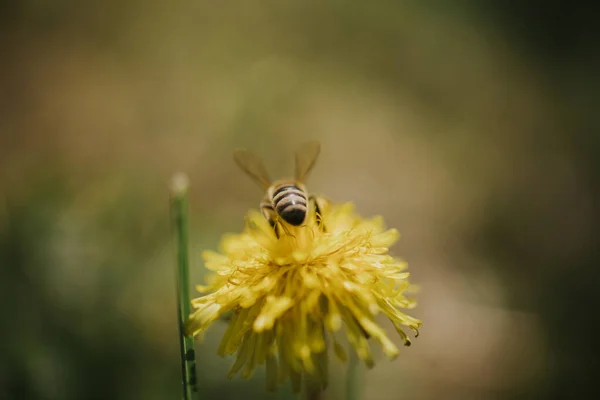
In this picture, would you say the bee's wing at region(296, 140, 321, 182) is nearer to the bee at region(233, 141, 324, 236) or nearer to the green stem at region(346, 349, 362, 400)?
the bee at region(233, 141, 324, 236)

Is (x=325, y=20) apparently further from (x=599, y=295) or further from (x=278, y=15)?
(x=599, y=295)

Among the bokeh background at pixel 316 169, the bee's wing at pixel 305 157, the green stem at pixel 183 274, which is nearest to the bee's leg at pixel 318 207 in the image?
the bee's wing at pixel 305 157

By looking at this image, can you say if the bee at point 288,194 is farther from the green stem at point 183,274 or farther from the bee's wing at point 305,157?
the green stem at point 183,274

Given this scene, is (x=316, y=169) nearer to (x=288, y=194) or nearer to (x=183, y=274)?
(x=288, y=194)

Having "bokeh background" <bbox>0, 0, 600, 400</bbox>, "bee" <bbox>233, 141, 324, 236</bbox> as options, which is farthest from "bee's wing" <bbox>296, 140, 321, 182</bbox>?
"bokeh background" <bbox>0, 0, 600, 400</bbox>

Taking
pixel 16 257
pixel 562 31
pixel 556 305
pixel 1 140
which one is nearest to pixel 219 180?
pixel 1 140

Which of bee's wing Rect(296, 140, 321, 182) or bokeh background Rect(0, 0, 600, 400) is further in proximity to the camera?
bokeh background Rect(0, 0, 600, 400)
